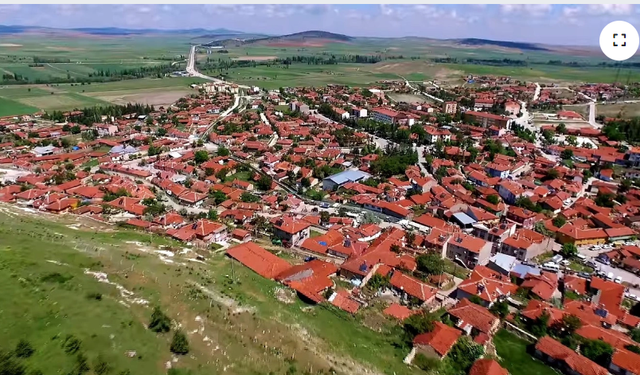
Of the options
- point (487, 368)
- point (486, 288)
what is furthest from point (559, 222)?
point (487, 368)

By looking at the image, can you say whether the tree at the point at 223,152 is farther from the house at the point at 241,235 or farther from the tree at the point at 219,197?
the house at the point at 241,235

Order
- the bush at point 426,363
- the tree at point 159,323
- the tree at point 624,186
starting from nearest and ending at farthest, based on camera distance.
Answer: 1. the tree at point 159,323
2. the bush at point 426,363
3. the tree at point 624,186

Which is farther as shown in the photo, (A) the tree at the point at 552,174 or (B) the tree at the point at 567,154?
(B) the tree at the point at 567,154

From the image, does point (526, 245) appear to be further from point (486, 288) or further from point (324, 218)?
point (324, 218)

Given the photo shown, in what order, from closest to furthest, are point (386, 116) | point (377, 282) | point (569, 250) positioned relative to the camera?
1. point (377, 282)
2. point (569, 250)
3. point (386, 116)

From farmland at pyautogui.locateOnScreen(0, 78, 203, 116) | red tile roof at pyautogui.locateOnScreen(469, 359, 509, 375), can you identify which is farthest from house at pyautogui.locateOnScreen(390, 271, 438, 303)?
farmland at pyautogui.locateOnScreen(0, 78, 203, 116)

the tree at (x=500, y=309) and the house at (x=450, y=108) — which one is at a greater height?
the house at (x=450, y=108)

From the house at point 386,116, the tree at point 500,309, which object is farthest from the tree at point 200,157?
the tree at point 500,309

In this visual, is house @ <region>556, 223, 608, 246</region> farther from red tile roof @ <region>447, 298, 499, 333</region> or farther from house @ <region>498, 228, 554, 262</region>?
red tile roof @ <region>447, 298, 499, 333</region>
